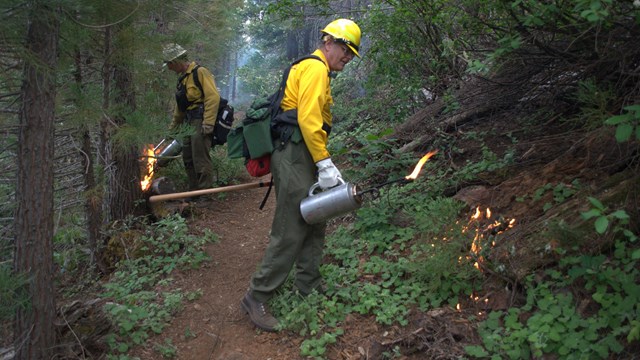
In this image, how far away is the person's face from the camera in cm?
414

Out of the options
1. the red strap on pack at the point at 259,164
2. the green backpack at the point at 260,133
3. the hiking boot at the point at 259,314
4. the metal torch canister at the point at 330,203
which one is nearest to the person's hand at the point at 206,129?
the green backpack at the point at 260,133

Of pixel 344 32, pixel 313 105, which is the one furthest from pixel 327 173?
pixel 344 32

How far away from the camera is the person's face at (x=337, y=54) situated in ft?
13.6

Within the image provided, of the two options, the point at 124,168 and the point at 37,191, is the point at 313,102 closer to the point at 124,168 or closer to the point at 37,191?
the point at 37,191

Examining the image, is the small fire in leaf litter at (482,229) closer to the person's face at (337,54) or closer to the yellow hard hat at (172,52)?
the person's face at (337,54)

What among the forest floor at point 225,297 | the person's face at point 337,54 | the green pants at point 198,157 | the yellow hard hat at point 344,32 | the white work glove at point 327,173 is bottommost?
the forest floor at point 225,297

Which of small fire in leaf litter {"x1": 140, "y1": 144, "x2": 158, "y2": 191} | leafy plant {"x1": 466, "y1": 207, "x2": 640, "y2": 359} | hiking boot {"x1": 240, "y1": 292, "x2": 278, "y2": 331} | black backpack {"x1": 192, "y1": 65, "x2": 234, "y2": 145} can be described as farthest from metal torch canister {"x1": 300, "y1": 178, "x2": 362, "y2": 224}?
black backpack {"x1": 192, "y1": 65, "x2": 234, "y2": 145}

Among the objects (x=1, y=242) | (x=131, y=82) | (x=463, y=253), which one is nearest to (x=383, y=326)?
(x=463, y=253)

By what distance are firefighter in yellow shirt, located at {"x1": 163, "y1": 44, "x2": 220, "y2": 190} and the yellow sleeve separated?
3905mm

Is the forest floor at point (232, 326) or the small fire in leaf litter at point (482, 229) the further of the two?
the small fire in leaf litter at point (482, 229)

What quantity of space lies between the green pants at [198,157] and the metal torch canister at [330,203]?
419 cm

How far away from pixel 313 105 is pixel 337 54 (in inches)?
22.6

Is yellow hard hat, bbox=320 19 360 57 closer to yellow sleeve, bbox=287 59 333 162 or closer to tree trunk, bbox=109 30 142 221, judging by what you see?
yellow sleeve, bbox=287 59 333 162

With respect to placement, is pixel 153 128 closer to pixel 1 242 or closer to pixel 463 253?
pixel 1 242
